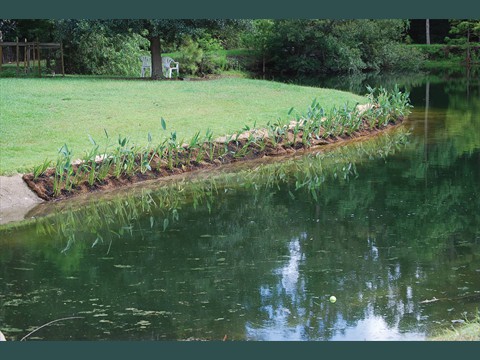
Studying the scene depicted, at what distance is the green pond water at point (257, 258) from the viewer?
6699 mm

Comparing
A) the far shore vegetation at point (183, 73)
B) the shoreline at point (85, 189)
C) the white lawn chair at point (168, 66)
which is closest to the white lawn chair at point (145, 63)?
the white lawn chair at point (168, 66)

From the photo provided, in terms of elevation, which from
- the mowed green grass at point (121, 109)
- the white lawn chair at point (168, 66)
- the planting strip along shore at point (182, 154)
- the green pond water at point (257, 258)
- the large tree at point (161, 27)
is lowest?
the green pond water at point (257, 258)

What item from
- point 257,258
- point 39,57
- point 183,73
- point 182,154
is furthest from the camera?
point 183,73

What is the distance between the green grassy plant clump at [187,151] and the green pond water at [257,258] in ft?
1.44

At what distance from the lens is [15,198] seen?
10.8m

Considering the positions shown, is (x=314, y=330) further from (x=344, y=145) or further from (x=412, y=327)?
(x=344, y=145)

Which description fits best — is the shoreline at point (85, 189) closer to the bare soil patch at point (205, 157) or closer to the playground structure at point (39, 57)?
the bare soil patch at point (205, 157)

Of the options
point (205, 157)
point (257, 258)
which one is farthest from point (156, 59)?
point (257, 258)

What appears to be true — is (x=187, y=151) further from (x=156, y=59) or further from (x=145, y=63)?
(x=145, y=63)

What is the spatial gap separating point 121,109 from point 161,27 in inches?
347

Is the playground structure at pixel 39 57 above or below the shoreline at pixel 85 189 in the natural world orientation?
above

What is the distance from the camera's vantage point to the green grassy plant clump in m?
11.3

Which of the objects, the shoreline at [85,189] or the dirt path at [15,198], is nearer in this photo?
the dirt path at [15,198]

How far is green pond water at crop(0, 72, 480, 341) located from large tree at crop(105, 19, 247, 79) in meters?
12.2
